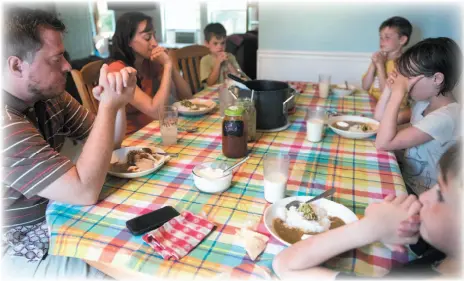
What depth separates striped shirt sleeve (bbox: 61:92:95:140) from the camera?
1.27m

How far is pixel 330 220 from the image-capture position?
88 centimetres

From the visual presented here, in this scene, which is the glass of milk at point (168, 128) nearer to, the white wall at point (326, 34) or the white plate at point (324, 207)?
the white plate at point (324, 207)

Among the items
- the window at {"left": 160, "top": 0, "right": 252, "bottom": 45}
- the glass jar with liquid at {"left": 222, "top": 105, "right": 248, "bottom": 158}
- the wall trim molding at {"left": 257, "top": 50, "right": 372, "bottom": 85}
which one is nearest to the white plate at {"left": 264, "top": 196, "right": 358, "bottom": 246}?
the glass jar with liquid at {"left": 222, "top": 105, "right": 248, "bottom": 158}

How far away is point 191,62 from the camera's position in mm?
2711

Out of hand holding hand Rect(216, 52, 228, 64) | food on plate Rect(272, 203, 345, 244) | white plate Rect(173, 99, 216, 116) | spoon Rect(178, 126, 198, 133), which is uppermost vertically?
hand holding hand Rect(216, 52, 228, 64)

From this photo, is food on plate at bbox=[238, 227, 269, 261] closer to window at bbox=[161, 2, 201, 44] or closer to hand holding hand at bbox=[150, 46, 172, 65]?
hand holding hand at bbox=[150, 46, 172, 65]

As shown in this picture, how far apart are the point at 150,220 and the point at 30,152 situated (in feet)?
1.20

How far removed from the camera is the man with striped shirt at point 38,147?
2.92 ft

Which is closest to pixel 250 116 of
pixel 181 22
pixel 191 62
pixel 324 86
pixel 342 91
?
pixel 324 86

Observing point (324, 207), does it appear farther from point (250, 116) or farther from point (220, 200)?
point (250, 116)

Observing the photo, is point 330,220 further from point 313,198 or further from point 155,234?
point 155,234

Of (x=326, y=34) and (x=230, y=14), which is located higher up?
(x=230, y=14)

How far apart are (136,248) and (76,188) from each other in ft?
0.84

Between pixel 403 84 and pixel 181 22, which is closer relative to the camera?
pixel 403 84
